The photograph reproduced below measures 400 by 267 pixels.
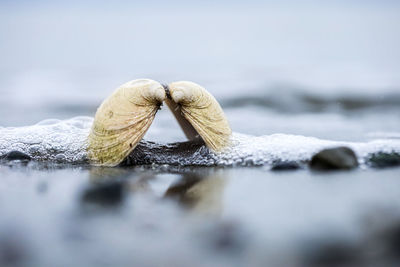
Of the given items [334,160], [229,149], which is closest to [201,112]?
[229,149]

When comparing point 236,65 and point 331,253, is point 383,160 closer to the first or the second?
point 331,253

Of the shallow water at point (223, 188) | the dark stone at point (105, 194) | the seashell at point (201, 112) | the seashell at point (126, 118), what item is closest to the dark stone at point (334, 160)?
the shallow water at point (223, 188)

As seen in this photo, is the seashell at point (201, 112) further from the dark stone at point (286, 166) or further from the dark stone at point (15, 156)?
the dark stone at point (15, 156)

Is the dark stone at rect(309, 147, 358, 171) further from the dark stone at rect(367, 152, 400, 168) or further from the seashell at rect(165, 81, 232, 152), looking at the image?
the seashell at rect(165, 81, 232, 152)

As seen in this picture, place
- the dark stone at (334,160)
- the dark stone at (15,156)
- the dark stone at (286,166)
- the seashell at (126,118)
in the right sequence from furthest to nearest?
1. the dark stone at (15,156)
2. the seashell at (126,118)
3. the dark stone at (286,166)
4. the dark stone at (334,160)

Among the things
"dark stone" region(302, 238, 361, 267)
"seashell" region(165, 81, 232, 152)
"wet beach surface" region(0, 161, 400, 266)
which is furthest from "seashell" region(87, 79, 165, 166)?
"dark stone" region(302, 238, 361, 267)

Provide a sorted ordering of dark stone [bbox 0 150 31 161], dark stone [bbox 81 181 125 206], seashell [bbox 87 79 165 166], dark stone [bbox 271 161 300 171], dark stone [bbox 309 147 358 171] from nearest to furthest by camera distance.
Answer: dark stone [bbox 81 181 125 206] → dark stone [bbox 309 147 358 171] → dark stone [bbox 271 161 300 171] → seashell [bbox 87 79 165 166] → dark stone [bbox 0 150 31 161]
